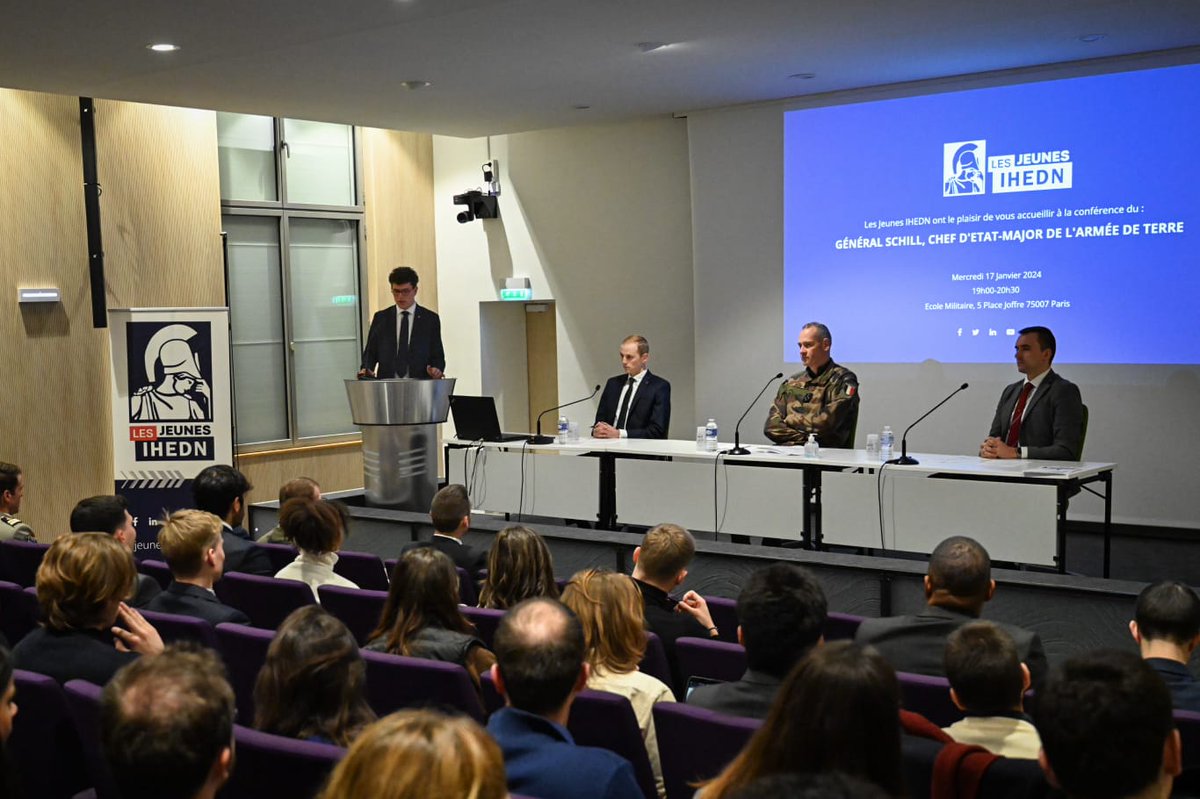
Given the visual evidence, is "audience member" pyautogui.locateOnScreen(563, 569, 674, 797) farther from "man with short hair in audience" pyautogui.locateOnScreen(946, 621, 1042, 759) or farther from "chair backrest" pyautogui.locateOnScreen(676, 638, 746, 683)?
"man with short hair in audience" pyautogui.locateOnScreen(946, 621, 1042, 759)

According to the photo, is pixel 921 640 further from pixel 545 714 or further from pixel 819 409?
Answer: pixel 819 409

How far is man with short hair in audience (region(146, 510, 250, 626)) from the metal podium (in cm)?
333

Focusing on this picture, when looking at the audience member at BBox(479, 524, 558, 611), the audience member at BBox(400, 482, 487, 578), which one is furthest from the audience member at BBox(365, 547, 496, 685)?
the audience member at BBox(400, 482, 487, 578)

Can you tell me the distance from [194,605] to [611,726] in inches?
67.5

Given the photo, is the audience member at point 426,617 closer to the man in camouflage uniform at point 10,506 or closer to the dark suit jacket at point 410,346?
the man in camouflage uniform at point 10,506

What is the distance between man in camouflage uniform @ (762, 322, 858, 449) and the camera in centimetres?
692

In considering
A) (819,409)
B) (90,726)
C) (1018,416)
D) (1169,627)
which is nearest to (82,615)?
(90,726)

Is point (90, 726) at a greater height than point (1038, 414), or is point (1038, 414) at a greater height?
point (1038, 414)

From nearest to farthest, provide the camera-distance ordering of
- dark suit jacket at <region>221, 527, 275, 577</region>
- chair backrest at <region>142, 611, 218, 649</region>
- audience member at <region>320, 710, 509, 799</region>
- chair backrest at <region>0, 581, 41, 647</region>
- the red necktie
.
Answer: audience member at <region>320, 710, 509, 799</region>
chair backrest at <region>142, 611, 218, 649</region>
chair backrest at <region>0, 581, 41, 647</region>
dark suit jacket at <region>221, 527, 275, 577</region>
the red necktie

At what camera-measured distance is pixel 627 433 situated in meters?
7.75

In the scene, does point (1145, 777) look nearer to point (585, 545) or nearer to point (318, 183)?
point (585, 545)

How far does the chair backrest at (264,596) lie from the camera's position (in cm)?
394

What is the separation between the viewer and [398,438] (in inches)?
282

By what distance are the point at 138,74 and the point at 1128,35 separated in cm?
600
